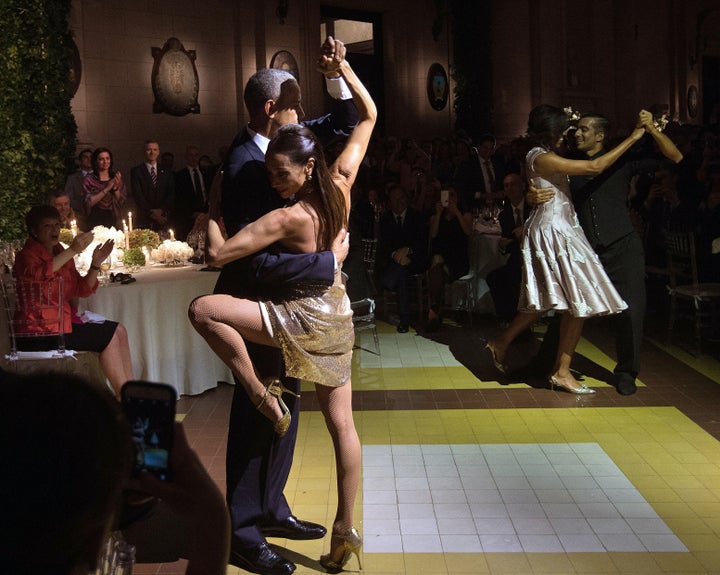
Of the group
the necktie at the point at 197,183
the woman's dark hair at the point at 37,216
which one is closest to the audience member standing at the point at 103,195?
the necktie at the point at 197,183

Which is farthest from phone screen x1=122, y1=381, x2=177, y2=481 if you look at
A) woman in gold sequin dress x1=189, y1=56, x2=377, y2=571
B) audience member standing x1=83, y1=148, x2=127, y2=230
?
audience member standing x1=83, y1=148, x2=127, y2=230

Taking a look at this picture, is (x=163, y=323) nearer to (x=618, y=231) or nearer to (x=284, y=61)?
(x=618, y=231)

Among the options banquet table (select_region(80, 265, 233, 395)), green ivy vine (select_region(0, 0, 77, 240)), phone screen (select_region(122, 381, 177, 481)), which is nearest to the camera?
phone screen (select_region(122, 381, 177, 481))

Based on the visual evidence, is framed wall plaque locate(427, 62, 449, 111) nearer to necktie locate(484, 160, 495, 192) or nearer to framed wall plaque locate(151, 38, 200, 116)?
framed wall plaque locate(151, 38, 200, 116)

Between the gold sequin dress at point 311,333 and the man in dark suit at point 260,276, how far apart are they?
0.25 feet

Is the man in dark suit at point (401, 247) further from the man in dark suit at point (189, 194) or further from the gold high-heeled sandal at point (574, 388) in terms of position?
the man in dark suit at point (189, 194)

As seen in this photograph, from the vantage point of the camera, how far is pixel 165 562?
11.0ft

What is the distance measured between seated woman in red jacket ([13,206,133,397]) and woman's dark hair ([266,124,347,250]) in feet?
7.06

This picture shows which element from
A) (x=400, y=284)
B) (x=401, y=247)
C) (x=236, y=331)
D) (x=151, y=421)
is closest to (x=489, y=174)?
(x=401, y=247)

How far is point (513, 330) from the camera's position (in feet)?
19.9

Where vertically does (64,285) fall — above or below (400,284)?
above

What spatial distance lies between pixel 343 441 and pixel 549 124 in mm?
3146

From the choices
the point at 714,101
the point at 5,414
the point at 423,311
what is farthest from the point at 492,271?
the point at 714,101

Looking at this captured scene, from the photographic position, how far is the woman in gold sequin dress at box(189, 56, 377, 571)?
3020mm
